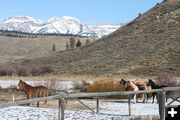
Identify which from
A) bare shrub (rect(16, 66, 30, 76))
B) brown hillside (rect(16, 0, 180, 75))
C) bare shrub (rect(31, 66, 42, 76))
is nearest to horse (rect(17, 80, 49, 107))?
bare shrub (rect(16, 66, 30, 76))

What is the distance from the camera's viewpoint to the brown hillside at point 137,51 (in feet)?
268

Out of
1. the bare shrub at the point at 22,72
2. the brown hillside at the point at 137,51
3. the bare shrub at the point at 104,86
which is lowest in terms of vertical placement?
the bare shrub at the point at 104,86

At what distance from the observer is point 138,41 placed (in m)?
98.3

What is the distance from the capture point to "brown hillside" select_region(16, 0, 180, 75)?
268 feet

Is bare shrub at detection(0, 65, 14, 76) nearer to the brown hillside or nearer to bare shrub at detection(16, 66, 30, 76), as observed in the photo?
bare shrub at detection(16, 66, 30, 76)

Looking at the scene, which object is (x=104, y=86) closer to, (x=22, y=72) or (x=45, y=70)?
(x=22, y=72)

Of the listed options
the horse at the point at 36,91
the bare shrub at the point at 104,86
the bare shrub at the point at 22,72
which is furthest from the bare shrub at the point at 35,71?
the horse at the point at 36,91

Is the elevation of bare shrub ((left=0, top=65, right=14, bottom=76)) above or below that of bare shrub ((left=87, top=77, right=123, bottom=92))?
above

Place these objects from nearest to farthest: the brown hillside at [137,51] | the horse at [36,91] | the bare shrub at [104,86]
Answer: the horse at [36,91] < the bare shrub at [104,86] < the brown hillside at [137,51]

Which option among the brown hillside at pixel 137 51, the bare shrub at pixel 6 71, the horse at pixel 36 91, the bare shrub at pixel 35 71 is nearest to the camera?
the horse at pixel 36 91

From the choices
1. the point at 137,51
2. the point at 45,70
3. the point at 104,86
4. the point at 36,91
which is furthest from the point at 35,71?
the point at 36,91

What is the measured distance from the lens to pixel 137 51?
92750mm

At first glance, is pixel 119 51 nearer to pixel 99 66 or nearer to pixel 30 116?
pixel 99 66

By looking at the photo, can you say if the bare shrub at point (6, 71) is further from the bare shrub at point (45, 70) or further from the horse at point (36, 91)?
the horse at point (36, 91)
